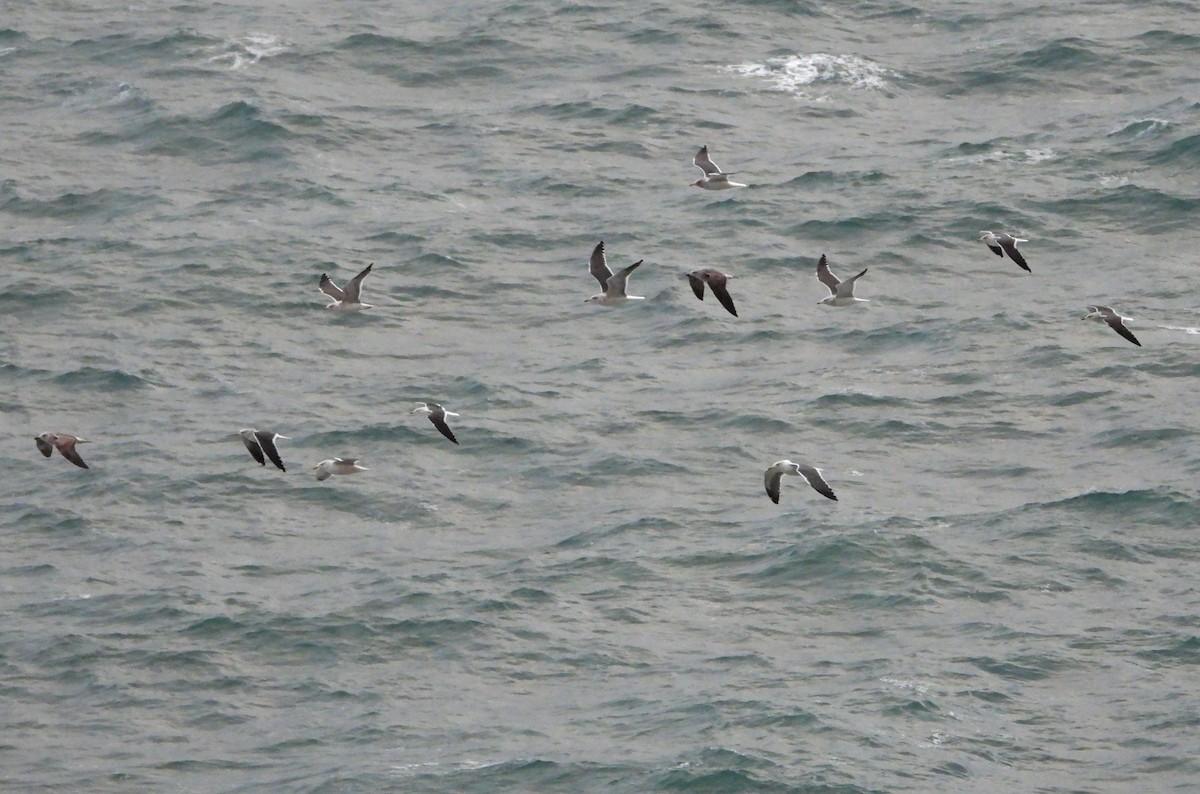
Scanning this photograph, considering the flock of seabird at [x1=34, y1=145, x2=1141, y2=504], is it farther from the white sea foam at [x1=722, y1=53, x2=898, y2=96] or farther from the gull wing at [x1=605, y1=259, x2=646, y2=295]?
the white sea foam at [x1=722, y1=53, x2=898, y2=96]

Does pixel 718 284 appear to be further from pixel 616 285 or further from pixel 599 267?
pixel 616 285

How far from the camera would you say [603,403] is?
57656 millimetres

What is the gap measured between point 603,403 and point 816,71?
19.8 meters

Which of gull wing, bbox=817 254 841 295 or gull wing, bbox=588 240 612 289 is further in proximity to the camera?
gull wing, bbox=817 254 841 295

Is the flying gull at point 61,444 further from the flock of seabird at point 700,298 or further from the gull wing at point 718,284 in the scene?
the gull wing at point 718,284

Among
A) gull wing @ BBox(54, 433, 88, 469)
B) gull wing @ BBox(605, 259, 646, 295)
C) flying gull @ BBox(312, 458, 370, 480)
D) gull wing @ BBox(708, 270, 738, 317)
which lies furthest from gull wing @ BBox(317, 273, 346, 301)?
gull wing @ BBox(708, 270, 738, 317)

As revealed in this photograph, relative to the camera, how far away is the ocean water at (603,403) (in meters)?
47.1

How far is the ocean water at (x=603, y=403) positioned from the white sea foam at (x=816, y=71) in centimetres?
16

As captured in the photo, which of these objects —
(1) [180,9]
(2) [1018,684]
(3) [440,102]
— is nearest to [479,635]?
(2) [1018,684]

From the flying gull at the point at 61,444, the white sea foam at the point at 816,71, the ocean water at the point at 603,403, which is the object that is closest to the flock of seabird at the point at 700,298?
the flying gull at the point at 61,444

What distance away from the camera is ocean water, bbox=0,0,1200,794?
47062 millimetres

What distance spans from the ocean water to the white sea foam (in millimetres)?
159

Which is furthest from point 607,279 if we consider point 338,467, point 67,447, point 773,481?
point 67,447

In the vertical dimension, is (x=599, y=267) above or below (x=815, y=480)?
above
